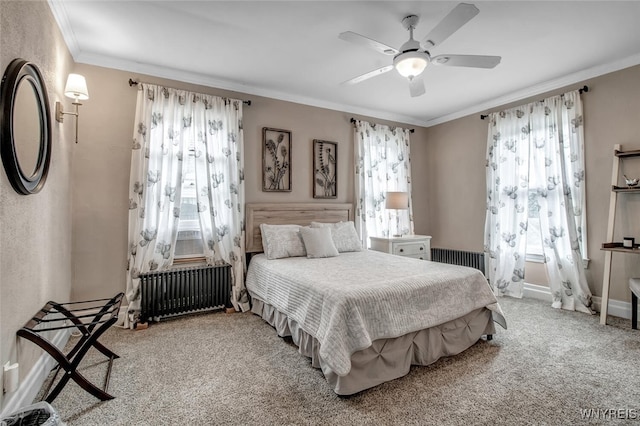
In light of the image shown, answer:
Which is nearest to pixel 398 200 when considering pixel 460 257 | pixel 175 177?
pixel 460 257

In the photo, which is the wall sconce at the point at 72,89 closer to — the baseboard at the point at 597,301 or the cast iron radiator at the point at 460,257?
the cast iron radiator at the point at 460,257

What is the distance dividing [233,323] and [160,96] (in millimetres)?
2594

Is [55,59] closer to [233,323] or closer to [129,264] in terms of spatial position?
[129,264]

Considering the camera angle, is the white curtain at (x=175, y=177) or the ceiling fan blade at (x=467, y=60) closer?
the ceiling fan blade at (x=467, y=60)

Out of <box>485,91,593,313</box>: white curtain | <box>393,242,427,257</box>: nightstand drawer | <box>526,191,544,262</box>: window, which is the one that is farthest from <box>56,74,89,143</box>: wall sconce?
<box>526,191,544,262</box>: window

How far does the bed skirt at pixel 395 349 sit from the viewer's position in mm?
1978

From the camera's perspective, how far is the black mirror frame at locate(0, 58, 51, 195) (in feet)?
5.09

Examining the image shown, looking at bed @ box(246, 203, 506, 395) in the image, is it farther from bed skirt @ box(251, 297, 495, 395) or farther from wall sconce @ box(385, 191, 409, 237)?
wall sconce @ box(385, 191, 409, 237)

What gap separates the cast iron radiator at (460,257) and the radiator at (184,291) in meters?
3.53

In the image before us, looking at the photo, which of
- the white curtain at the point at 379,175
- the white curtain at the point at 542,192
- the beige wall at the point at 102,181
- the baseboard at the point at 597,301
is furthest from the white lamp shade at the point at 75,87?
the baseboard at the point at 597,301

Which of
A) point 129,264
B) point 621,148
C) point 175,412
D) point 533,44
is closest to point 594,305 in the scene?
point 621,148

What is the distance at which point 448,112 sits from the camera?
16.3 ft

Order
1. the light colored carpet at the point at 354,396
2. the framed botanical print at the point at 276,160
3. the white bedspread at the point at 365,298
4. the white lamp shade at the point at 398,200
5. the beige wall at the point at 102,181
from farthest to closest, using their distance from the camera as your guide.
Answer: the white lamp shade at the point at 398,200, the framed botanical print at the point at 276,160, the beige wall at the point at 102,181, the white bedspread at the point at 365,298, the light colored carpet at the point at 354,396

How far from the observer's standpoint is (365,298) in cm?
206
